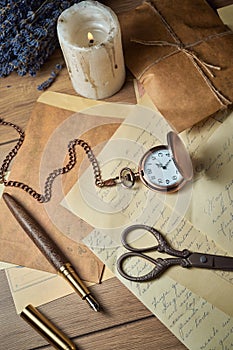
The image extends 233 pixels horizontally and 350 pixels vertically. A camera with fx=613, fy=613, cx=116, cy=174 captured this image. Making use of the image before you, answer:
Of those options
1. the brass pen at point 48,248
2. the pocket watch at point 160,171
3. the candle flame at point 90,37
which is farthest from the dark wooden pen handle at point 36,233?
the candle flame at point 90,37

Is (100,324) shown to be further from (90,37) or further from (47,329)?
(90,37)

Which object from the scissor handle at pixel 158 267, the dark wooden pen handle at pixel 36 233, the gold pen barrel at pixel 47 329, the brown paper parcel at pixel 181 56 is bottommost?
the gold pen barrel at pixel 47 329

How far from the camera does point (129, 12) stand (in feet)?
2.69

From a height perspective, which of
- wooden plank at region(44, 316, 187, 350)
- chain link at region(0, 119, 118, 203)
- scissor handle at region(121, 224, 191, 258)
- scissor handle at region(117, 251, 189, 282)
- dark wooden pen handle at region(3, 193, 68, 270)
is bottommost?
wooden plank at region(44, 316, 187, 350)

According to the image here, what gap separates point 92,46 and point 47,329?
332mm

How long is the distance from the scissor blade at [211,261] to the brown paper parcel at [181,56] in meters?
0.16

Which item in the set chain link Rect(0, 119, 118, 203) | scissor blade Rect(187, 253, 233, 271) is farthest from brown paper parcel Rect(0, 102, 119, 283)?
scissor blade Rect(187, 253, 233, 271)

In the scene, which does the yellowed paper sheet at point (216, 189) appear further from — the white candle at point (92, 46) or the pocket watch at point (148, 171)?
the white candle at point (92, 46)

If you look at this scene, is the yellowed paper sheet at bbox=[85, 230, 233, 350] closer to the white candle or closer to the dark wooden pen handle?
the dark wooden pen handle

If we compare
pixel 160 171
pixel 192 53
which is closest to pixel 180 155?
pixel 160 171

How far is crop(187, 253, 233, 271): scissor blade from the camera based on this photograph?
69 centimetres

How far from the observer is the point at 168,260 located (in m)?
0.70

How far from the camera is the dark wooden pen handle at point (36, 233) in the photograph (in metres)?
0.71

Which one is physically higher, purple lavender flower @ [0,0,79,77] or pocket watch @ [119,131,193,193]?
purple lavender flower @ [0,0,79,77]
